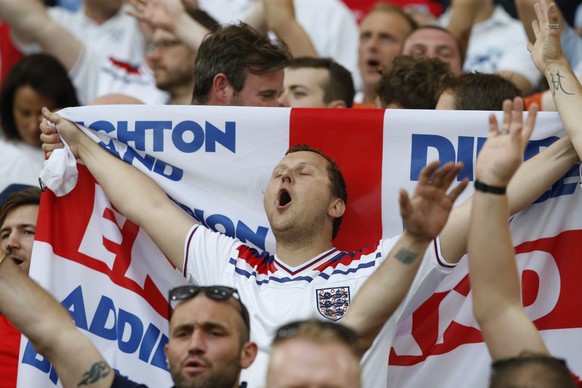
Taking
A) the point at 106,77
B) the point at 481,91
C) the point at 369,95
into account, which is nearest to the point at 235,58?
the point at 481,91

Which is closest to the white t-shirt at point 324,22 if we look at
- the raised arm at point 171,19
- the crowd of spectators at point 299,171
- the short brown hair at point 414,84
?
the crowd of spectators at point 299,171

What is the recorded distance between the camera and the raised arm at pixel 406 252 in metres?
4.47

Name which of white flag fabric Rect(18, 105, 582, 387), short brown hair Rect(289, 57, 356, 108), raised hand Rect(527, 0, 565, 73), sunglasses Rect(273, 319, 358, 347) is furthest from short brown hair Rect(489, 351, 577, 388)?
short brown hair Rect(289, 57, 356, 108)

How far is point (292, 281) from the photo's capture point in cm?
528

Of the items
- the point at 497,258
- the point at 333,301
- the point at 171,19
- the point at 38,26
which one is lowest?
the point at 497,258

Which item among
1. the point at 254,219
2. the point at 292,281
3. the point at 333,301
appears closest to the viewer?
the point at 333,301

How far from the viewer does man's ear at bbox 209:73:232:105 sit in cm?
632

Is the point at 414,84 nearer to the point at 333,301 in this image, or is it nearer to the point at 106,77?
the point at 333,301

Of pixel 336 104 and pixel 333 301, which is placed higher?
pixel 336 104

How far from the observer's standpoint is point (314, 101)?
23.6 ft

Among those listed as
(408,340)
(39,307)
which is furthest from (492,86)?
(39,307)

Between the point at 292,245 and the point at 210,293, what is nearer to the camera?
the point at 210,293

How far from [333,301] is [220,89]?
1.63m

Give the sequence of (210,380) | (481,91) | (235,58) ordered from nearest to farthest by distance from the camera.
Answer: (210,380), (481,91), (235,58)
